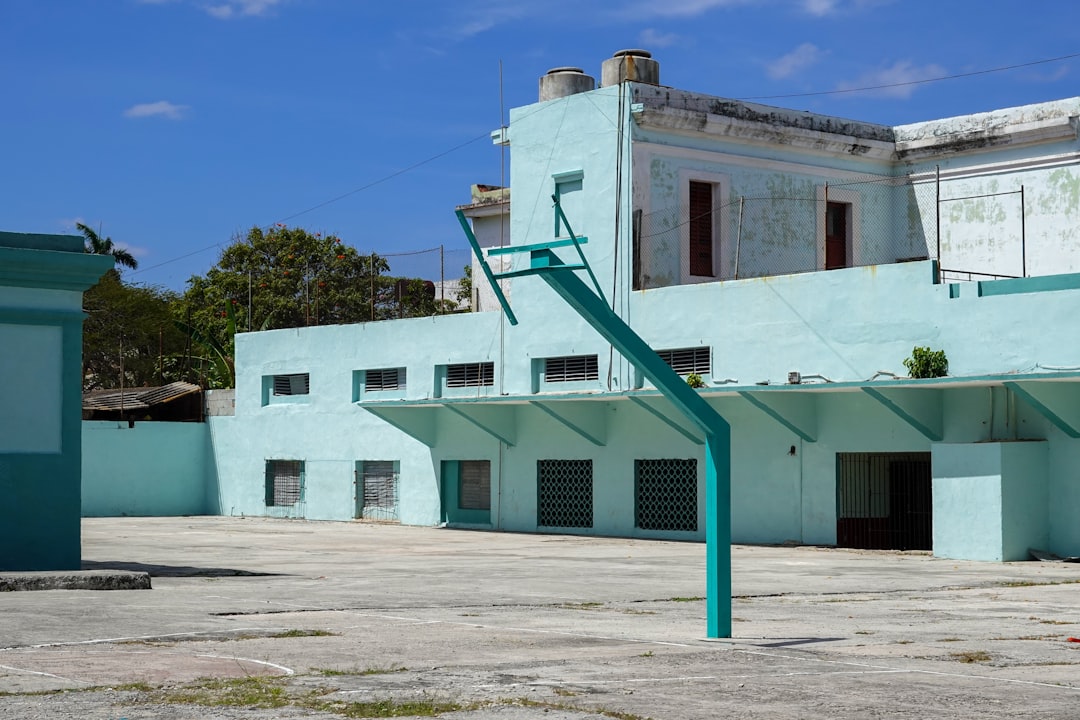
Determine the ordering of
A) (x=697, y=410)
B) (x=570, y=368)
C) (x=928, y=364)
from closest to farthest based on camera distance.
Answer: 1. (x=697, y=410)
2. (x=928, y=364)
3. (x=570, y=368)

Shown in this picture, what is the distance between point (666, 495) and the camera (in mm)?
28047

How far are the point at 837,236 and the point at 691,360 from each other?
636cm

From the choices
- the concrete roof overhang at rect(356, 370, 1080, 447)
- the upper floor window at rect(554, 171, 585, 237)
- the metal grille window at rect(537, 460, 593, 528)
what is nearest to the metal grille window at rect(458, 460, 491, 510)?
the concrete roof overhang at rect(356, 370, 1080, 447)

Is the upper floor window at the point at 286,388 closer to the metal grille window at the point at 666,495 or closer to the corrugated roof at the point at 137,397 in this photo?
the corrugated roof at the point at 137,397

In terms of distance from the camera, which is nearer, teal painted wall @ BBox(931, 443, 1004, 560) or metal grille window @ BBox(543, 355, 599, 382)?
teal painted wall @ BBox(931, 443, 1004, 560)

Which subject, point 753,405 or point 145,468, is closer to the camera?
point 753,405

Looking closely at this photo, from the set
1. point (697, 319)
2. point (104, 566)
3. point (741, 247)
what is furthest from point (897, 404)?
point (104, 566)

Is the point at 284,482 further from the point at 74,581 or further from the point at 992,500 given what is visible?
the point at 74,581

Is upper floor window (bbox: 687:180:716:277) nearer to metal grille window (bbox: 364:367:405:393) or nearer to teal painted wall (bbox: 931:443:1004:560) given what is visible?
metal grille window (bbox: 364:367:405:393)

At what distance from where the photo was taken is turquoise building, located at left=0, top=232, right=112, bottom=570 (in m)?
16.3

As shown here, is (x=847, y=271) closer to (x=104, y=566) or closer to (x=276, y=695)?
(x=104, y=566)

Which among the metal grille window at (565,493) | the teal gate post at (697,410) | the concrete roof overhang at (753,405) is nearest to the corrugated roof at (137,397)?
the concrete roof overhang at (753,405)

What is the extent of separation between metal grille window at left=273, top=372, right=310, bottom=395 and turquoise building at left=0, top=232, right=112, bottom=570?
1964cm

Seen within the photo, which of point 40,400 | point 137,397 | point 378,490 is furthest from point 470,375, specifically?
point 40,400
